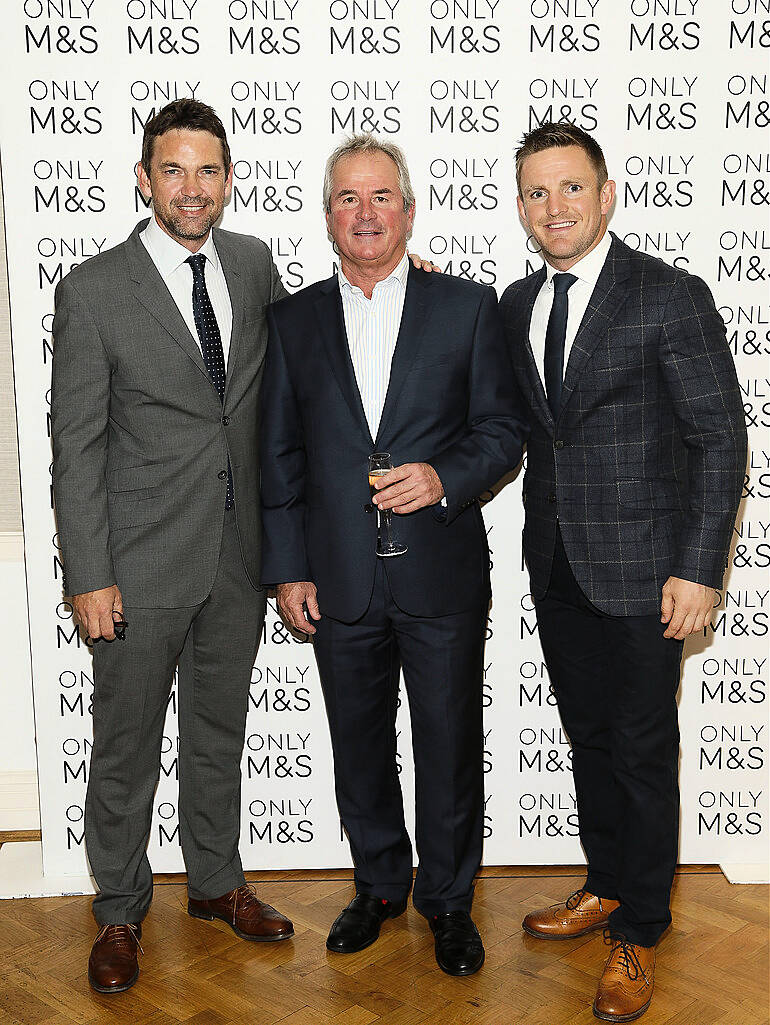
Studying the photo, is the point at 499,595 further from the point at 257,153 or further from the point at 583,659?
the point at 257,153

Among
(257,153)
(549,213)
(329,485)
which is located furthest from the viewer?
(257,153)

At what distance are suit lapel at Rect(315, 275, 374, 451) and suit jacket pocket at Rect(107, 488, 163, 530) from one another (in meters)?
0.53

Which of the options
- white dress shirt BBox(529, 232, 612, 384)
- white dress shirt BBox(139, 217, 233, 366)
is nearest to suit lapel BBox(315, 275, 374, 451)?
white dress shirt BBox(139, 217, 233, 366)

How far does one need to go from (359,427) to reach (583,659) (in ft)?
2.70

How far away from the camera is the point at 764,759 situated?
3254mm

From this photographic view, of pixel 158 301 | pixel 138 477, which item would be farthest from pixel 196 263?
pixel 138 477

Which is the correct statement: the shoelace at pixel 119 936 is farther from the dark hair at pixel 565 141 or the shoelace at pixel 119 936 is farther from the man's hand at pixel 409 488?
the dark hair at pixel 565 141

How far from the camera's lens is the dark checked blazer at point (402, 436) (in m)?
2.59

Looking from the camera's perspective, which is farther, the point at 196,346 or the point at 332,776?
the point at 332,776

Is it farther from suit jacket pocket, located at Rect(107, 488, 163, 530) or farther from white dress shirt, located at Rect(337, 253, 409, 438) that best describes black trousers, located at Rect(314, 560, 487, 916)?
suit jacket pocket, located at Rect(107, 488, 163, 530)

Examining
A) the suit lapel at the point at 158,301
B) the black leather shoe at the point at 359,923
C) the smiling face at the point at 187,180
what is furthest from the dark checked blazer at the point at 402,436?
the black leather shoe at the point at 359,923

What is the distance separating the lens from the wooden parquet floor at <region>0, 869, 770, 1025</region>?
2.56m

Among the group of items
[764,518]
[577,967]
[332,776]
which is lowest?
[577,967]

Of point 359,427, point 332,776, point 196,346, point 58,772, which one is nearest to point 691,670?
point 332,776
